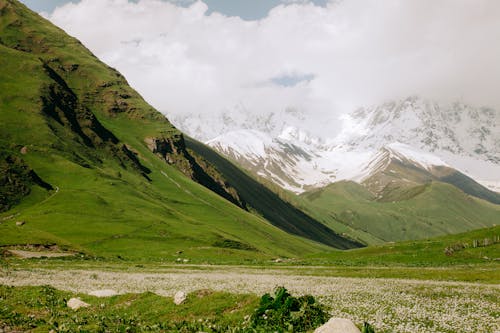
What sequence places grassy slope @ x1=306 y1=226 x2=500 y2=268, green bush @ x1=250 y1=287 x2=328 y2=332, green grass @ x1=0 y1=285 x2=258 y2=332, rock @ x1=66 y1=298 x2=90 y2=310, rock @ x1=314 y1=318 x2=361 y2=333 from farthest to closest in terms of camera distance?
grassy slope @ x1=306 y1=226 x2=500 y2=268
rock @ x1=66 y1=298 x2=90 y2=310
green grass @ x1=0 y1=285 x2=258 y2=332
green bush @ x1=250 y1=287 x2=328 y2=332
rock @ x1=314 y1=318 x2=361 y2=333

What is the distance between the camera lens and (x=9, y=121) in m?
195

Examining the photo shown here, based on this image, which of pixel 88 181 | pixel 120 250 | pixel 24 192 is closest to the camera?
pixel 120 250

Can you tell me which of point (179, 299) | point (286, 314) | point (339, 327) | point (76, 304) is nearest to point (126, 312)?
point (179, 299)

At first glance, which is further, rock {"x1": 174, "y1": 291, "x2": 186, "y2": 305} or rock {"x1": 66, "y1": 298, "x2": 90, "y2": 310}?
rock {"x1": 66, "y1": 298, "x2": 90, "y2": 310}

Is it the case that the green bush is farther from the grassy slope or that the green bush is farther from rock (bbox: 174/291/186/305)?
the grassy slope

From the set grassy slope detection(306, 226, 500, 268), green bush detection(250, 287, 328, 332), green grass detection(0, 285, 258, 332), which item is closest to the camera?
green bush detection(250, 287, 328, 332)

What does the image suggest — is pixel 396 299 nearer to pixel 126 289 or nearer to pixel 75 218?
pixel 126 289

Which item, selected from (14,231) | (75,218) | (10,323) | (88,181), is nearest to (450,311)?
(10,323)

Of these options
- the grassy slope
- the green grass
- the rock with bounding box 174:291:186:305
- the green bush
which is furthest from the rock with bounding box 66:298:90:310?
the grassy slope

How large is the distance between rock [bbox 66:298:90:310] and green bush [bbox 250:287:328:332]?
1565 cm

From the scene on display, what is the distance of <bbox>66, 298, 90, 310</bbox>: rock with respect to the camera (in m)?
32.8

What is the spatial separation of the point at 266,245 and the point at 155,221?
59.7m

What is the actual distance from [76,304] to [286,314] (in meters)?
17.8

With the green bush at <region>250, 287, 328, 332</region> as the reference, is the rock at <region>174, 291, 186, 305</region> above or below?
A: below
